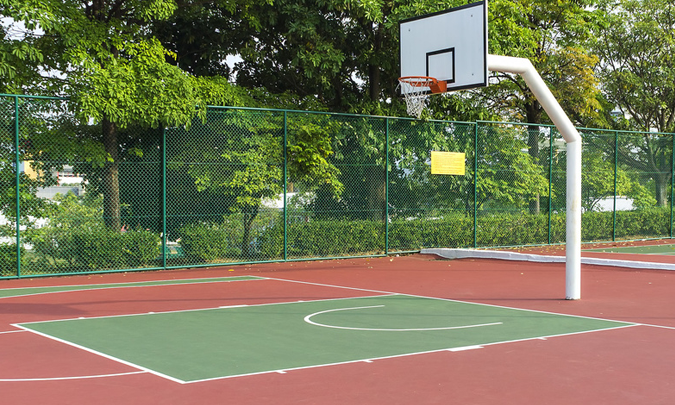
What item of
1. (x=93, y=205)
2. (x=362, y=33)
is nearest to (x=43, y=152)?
(x=93, y=205)

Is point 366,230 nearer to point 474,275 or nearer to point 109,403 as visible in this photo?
point 474,275

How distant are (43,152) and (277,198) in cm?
478

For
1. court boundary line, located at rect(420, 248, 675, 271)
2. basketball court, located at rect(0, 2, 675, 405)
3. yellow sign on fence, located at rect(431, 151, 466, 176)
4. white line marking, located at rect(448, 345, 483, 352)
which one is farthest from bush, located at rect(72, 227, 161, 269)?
white line marking, located at rect(448, 345, 483, 352)

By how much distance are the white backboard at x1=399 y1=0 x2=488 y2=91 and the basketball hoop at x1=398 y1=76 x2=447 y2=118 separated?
0.37 feet

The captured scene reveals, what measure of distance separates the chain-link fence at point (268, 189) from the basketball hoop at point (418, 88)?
345 cm

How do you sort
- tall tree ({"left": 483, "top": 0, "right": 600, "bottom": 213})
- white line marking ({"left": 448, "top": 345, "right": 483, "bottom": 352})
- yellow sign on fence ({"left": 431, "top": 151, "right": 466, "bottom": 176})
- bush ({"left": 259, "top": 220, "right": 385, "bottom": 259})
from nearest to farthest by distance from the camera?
white line marking ({"left": 448, "top": 345, "right": 483, "bottom": 352})
bush ({"left": 259, "top": 220, "right": 385, "bottom": 259})
yellow sign on fence ({"left": 431, "top": 151, "right": 466, "bottom": 176})
tall tree ({"left": 483, "top": 0, "right": 600, "bottom": 213})

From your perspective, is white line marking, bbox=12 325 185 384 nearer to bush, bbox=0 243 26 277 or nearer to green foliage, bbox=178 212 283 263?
bush, bbox=0 243 26 277

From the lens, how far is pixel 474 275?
14531 millimetres

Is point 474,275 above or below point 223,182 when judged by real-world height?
below

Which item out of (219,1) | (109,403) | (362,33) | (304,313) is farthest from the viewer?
(362,33)

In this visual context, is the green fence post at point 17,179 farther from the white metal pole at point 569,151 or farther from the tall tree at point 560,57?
the tall tree at point 560,57

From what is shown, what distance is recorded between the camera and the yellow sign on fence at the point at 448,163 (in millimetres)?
18797

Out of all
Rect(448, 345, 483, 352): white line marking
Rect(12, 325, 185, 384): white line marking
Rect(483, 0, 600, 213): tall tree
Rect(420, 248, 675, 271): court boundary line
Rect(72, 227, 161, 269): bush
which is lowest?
Rect(12, 325, 185, 384): white line marking

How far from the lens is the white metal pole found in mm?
10812
